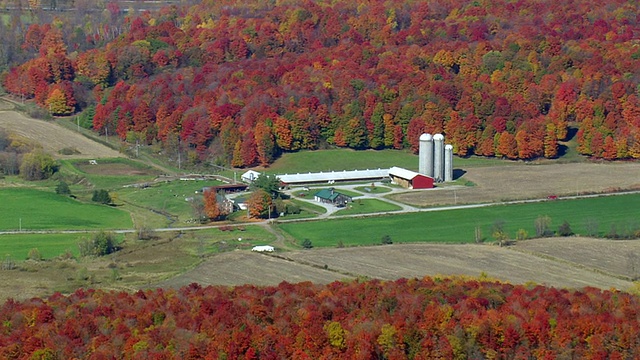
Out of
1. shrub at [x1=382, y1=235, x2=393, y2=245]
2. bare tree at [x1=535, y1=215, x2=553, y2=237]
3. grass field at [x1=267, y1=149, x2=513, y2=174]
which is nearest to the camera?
shrub at [x1=382, y1=235, x2=393, y2=245]

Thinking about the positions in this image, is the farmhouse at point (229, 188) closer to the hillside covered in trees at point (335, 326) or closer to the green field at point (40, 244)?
the green field at point (40, 244)

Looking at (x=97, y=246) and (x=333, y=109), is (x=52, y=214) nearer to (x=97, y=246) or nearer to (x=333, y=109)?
(x=97, y=246)

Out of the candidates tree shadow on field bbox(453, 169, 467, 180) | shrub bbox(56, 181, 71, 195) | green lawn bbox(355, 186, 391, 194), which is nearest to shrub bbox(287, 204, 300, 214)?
green lawn bbox(355, 186, 391, 194)

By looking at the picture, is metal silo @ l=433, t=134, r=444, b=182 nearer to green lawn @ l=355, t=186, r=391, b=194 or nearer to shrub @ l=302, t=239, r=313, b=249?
green lawn @ l=355, t=186, r=391, b=194

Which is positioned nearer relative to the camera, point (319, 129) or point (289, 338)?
point (289, 338)

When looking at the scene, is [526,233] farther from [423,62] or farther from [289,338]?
[423,62]

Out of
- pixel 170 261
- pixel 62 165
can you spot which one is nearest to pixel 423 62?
pixel 62 165
